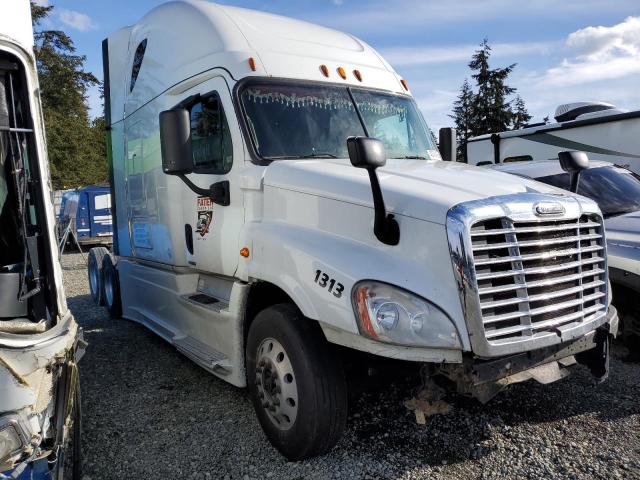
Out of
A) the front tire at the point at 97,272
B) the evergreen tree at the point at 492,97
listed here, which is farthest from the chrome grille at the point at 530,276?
the evergreen tree at the point at 492,97

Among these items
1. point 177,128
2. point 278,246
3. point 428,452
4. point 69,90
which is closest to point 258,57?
point 177,128

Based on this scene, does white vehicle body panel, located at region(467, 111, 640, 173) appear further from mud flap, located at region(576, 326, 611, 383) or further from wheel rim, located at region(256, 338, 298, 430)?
wheel rim, located at region(256, 338, 298, 430)

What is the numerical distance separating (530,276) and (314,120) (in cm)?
203

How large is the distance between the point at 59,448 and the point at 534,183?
3.36m

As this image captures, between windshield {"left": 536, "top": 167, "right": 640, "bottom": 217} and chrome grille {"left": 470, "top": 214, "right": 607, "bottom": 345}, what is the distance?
3244 mm

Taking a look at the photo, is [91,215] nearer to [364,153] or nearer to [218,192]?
[218,192]

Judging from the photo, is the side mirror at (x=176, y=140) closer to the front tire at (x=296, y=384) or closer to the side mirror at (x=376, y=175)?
the front tire at (x=296, y=384)

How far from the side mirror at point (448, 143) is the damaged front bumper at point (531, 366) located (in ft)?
7.34

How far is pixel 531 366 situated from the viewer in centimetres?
312

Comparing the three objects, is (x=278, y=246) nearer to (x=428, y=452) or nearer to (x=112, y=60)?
(x=428, y=452)

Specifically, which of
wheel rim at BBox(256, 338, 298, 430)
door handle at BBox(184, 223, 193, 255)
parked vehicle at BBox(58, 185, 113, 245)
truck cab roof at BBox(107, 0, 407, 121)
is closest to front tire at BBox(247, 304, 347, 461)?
wheel rim at BBox(256, 338, 298, 430)

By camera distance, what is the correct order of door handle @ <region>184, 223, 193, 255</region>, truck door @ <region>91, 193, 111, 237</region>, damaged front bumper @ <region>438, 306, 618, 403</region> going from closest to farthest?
damaged front bumper @ <region>438, 306, 618, 403</region> → door handle @ <region>184, 223, 193, 255</region> → truck door @ <region>91, 193, 111, 237</region>

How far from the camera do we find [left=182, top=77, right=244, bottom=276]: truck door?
160 inches

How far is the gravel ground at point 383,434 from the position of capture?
3414 millimetres
